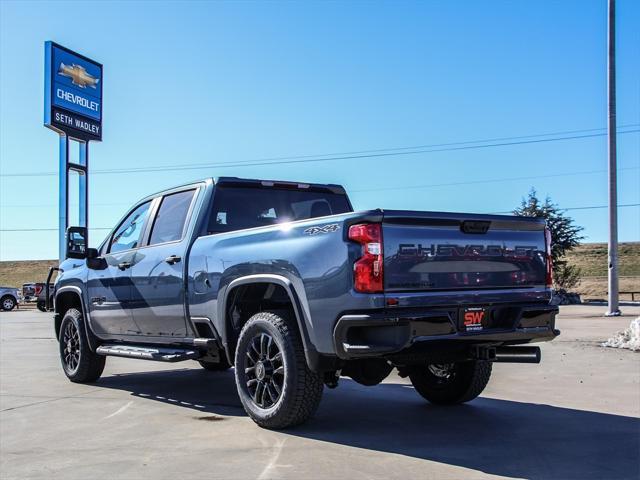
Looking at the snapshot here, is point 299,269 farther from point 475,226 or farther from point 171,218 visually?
point 171,218

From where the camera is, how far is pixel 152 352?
6.54 m

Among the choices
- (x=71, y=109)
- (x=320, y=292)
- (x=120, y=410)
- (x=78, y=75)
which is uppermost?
(x=78, y=75)

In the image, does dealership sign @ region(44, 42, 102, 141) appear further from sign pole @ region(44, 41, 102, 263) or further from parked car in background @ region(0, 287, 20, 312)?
parked car in background @ region(0, 287, 20, 312)

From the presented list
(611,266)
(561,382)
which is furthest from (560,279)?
(561,382)

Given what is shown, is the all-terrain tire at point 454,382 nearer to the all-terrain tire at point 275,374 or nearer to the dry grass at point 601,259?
the all-terrain tire at point 275,374

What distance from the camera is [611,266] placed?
70.2ft

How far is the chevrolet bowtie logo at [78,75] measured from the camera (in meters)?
29.9

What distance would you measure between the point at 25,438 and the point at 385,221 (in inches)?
131

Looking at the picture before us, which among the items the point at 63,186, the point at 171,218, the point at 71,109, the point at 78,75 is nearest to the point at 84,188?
the point at 63,186

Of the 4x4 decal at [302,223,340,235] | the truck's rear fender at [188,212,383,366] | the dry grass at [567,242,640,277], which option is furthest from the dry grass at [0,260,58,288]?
the 4x4 decal at [302,223,340,235]

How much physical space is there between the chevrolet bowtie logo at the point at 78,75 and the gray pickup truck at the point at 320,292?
25.4 meters

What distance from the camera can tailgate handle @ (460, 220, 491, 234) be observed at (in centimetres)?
501

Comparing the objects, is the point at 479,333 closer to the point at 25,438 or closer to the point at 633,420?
the point at 633,420

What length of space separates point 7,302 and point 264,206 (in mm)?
31395
